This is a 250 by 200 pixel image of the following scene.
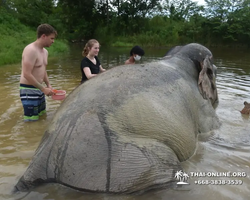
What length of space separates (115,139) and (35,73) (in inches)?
101

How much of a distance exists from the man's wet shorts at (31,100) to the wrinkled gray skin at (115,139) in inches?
74.7

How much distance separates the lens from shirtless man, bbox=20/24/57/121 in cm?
401

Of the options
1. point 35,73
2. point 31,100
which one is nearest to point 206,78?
point 35,73

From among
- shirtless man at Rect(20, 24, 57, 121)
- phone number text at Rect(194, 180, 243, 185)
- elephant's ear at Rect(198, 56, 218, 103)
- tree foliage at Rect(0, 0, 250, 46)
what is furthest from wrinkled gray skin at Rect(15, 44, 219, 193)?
tree foliage at Rect(0, 0, 250, 46)

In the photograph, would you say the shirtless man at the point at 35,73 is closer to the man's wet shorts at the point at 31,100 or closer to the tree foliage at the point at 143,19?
the man's wet shorts at the point at 31,100

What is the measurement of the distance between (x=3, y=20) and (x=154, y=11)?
22.0m

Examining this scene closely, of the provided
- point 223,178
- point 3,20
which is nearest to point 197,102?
point 223,178

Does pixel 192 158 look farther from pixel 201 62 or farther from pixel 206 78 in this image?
pixel 201 62

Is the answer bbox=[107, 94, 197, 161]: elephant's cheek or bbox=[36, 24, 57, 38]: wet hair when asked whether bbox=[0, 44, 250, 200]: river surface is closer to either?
bbox=[107, 94, 197, 161]: elephant's cheek

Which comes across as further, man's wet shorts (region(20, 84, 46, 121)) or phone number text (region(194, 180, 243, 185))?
man's wet shorts (region(20, 84, 46, 121))

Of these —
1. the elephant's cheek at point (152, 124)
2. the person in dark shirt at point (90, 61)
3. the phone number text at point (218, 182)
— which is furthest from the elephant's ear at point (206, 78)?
the person in dark shirt at point (90, 61)

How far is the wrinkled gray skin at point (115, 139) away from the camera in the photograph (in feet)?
7.09

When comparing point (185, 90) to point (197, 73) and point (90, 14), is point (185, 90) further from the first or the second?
point (90, 14)

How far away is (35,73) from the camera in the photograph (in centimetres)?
427
